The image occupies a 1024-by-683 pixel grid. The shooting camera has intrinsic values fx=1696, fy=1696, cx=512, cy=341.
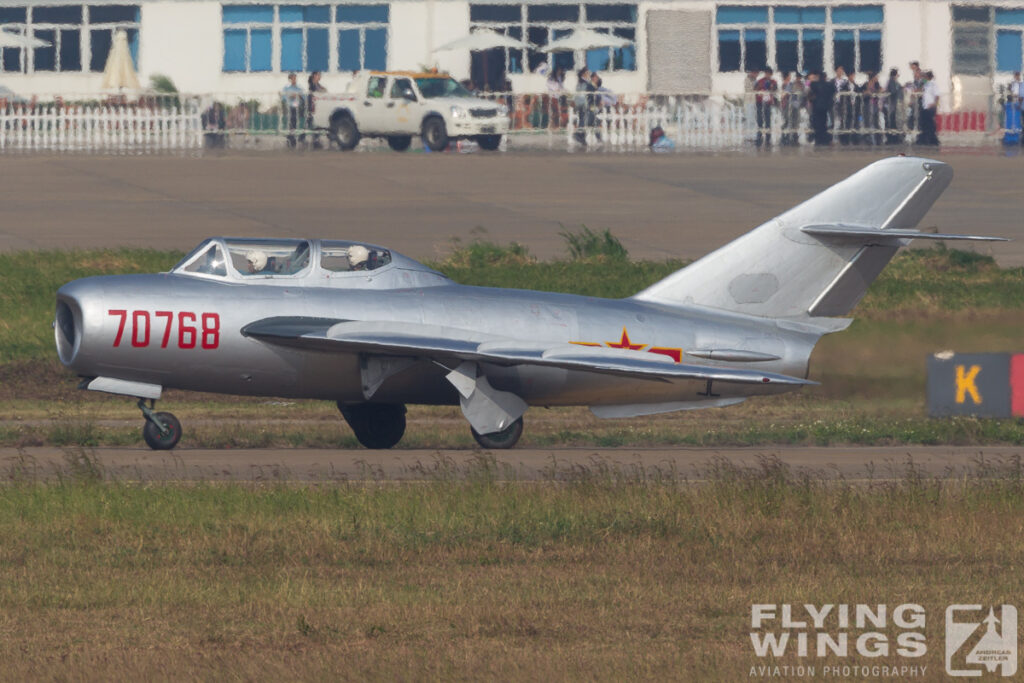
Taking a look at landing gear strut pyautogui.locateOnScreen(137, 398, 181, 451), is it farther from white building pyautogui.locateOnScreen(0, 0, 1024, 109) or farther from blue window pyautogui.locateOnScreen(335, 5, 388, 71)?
blue window pyautogui.locateOnScreen(335, 5, 388, 71)

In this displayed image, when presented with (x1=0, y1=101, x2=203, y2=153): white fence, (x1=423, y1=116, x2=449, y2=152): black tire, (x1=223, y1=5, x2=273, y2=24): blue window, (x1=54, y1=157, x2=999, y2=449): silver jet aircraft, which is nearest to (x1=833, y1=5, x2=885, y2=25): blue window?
(x1=423, y1=116, x2=449, y2=152): black tire

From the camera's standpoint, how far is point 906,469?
1811cm

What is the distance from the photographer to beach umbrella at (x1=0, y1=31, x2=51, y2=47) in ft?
217

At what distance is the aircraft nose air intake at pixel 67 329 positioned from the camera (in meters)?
18.8

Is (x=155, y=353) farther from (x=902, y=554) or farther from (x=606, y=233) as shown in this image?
(x=606, y=233)

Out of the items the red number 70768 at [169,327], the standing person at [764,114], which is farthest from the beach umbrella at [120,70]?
the red number 70768 at [169,327]

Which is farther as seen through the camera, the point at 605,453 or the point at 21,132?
the point at 21,132

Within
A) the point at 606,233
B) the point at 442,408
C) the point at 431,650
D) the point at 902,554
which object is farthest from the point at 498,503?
the point at 606,233

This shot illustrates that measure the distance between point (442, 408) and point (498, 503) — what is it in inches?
474

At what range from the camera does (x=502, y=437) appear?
2014 centimetres

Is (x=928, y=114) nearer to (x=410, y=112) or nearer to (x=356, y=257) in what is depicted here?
(x=410, y=112)

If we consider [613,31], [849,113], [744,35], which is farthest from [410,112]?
[744,35]

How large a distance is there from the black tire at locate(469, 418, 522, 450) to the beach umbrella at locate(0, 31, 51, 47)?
5123 centimetres

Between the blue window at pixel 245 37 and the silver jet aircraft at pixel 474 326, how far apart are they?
50.3m
